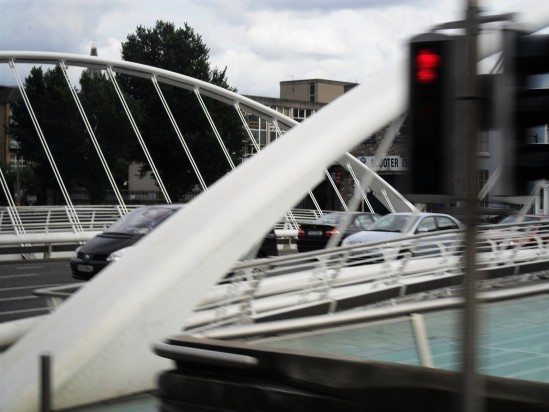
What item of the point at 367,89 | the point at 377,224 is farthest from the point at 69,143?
the point at 367,89

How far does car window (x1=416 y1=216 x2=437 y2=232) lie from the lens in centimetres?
2066

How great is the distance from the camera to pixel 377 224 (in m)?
21.4

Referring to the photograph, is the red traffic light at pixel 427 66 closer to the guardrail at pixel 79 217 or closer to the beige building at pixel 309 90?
the guardrail at pixel 79 217

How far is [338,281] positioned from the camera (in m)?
12.8

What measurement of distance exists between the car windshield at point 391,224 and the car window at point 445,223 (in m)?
0.68

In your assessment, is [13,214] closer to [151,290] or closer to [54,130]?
[54,130]

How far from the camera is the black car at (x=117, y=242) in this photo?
17219 millimetres

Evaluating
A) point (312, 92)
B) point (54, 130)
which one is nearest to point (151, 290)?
point (54, 130)

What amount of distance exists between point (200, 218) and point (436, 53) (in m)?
5.53

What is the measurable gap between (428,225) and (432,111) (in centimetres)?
1682

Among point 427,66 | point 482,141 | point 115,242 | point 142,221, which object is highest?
point 427,66

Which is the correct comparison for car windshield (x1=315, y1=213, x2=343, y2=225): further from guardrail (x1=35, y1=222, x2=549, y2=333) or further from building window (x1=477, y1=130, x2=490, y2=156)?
building window (x1=477, y1=130, x2=490, y2=156)

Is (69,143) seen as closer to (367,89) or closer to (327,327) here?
(367,89)

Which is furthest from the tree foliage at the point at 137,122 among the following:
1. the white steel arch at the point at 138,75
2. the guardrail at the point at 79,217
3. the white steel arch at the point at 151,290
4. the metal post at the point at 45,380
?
the metal post at the point at 45,380
